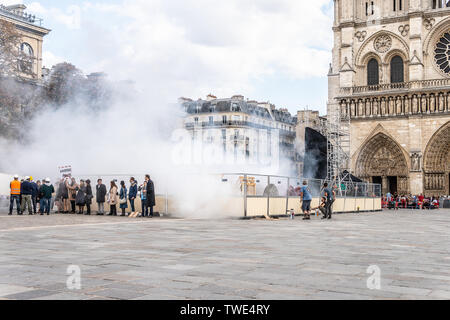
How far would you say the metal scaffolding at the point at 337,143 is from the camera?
4150 cm

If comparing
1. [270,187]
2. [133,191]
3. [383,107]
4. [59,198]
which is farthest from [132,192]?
[383,107]

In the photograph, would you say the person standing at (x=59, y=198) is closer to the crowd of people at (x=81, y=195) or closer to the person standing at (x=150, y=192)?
the crowd of people at (x=81, y=195)

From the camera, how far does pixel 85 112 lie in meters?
26.6

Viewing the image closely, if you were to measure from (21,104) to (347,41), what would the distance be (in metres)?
30.1

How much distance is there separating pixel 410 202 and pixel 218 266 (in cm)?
3849

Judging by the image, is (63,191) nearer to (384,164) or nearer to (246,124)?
(384,164)

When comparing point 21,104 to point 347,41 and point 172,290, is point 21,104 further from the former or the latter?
point 347,41

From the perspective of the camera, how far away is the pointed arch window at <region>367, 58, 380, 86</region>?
48031 millimetres

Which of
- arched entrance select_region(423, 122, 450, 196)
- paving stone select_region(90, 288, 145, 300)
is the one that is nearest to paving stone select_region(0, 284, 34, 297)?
paving stone select_region(90, 288, 145, 300)

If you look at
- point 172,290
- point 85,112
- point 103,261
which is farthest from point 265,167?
point 172,290

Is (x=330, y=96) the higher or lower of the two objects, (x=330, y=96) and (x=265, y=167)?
the higher

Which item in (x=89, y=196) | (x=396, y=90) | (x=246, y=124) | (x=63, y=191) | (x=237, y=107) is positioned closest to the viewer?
(x=89, y=196)

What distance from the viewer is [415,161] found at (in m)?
44.6

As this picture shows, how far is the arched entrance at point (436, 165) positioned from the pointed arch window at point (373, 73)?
288 inches
